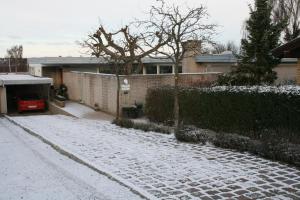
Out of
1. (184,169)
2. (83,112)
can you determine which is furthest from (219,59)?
(184,169)

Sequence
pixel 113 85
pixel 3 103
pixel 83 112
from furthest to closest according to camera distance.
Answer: pixel 3 103 → pixel 83 112 → pixel 113 85

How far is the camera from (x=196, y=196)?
23.9 feet

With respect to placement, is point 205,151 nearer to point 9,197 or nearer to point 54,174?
point 54,174

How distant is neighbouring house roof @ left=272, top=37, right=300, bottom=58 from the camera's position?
12729 mm

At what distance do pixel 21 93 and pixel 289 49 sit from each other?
2326cm

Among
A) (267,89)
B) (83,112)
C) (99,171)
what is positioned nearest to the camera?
(99,171)

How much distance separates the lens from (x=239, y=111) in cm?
1376

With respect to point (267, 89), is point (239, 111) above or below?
below

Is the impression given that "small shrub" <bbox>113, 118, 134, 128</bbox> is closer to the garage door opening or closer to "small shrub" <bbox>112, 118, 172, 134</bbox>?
"small shrub" <bbox>112, 118, 172, 134</bbox>

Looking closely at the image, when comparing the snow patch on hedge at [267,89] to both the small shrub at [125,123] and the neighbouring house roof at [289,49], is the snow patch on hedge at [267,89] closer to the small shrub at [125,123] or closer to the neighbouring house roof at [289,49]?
the neighbouring house roof at [289,49]

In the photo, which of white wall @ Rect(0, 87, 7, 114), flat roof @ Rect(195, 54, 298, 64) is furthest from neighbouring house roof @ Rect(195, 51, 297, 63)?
white wall @ Rect(0, 87, 7, 114)

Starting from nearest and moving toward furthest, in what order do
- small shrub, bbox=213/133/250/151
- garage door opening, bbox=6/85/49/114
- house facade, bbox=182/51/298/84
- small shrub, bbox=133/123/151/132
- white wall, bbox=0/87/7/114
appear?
1. small shrub, bbox=213/133/250/151
2. small shrub, bbox=133/123/151/132
3. white wall, bbox=0/87/7/114
4. garage door opening, bbox=6/85/49/114
5. house facade, bbox=182/51/298/84

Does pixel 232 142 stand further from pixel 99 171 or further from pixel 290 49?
pixel 99 171

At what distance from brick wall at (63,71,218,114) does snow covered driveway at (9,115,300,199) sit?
797 cm
